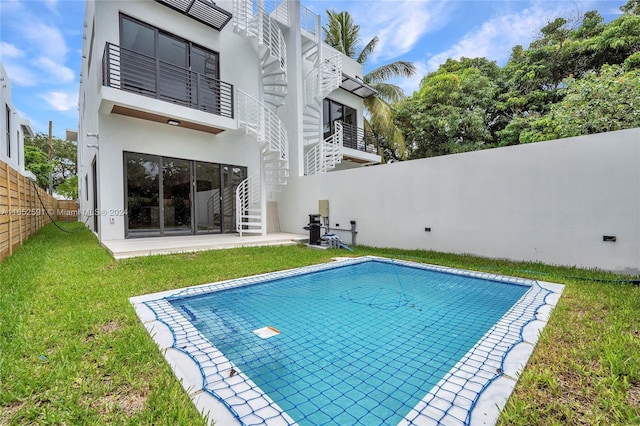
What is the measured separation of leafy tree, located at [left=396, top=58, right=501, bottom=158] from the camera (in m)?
14.1

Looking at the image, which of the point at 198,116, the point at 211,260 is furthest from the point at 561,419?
the point at 198,116

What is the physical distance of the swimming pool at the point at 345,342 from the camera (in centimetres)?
179

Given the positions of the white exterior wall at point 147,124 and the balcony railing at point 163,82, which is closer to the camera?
the balcony railing at point 163,82

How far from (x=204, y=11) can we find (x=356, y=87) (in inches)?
291

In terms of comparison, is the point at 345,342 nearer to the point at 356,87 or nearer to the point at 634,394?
the point at 634,394

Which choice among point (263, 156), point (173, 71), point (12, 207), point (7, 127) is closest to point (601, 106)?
point (263, 156)

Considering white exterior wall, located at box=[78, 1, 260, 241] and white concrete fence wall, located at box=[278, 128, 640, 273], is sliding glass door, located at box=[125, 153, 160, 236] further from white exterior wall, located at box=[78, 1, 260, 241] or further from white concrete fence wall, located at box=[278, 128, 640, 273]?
white concrete fence wall, located at box=[278, 128, 640, 273]

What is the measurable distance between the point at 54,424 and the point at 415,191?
6933mm

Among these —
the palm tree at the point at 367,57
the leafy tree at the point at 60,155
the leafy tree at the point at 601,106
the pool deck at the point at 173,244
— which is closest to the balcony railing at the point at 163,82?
the pool deck at the point at 173,244

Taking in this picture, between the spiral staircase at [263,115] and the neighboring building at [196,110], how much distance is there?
4cm

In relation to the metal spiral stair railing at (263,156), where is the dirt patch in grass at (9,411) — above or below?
below

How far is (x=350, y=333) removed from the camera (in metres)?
2.96

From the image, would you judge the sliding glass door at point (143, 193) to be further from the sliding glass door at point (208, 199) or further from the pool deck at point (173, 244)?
→ the sliding glass door at point (208, 199)

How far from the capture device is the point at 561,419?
5.16ft
